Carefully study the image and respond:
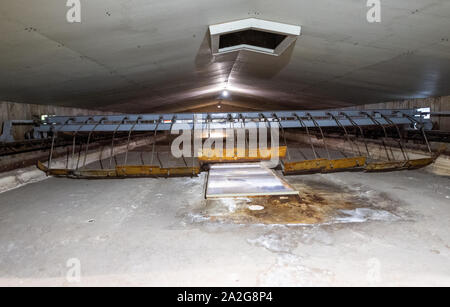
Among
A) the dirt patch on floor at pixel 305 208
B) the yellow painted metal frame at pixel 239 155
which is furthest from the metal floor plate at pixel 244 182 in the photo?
the yellow painted metal frame at pixel 239 155

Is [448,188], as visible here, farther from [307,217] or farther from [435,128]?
[435,128]

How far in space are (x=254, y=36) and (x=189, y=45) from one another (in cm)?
144

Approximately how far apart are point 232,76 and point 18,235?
750cm

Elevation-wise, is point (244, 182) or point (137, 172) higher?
point (137, 172)

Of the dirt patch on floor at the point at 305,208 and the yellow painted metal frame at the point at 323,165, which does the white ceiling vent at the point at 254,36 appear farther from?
the dirt patch on floor at the point at 305,208

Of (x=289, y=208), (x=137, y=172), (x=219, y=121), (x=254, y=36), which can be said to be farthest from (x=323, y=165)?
(x=254, y=36)

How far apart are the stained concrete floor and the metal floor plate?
0.30m

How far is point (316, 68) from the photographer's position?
596cm

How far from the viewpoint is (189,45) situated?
4617mm

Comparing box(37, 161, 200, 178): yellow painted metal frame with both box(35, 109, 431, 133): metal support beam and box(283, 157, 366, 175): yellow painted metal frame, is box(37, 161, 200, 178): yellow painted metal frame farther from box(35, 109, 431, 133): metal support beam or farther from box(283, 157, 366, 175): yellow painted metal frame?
box(283, 157, 366, 175): yellow painted metal frame

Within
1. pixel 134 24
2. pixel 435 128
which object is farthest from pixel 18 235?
pixel 435 128

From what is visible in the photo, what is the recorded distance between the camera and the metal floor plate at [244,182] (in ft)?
12.5

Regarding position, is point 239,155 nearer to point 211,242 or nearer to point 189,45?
point 189,45
